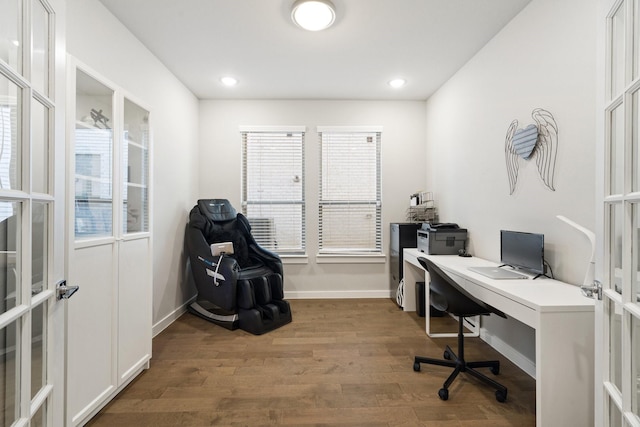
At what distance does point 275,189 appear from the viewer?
12.3ft

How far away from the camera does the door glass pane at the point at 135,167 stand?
1855 mm

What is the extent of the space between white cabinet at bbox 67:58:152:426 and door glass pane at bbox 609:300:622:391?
7.61ft

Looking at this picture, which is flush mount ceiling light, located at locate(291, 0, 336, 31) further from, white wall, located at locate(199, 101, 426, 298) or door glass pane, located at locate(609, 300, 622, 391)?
door glass pane, located at locate(609, 300, 622, 391)

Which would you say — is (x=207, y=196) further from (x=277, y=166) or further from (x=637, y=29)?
(x=637, y=29)

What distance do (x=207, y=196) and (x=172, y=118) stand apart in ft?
3.57

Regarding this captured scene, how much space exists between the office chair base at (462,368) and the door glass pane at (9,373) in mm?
2001

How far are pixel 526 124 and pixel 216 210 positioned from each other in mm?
3041

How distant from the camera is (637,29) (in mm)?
847

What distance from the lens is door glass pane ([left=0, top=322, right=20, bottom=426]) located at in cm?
82

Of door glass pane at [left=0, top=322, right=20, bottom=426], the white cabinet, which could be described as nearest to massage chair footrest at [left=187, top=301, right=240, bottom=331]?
the white cabinet

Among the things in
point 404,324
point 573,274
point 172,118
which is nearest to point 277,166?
point 172,118

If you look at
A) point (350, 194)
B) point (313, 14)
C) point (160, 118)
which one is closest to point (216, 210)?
point (160, 118)

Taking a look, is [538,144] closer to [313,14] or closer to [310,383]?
[313,14]

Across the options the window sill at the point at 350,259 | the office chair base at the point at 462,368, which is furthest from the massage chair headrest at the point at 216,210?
the office chair base at the point at 462,368
